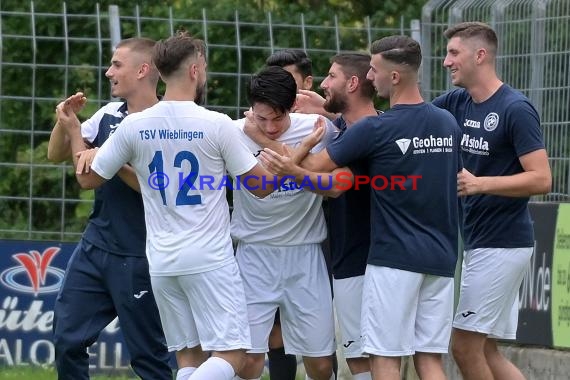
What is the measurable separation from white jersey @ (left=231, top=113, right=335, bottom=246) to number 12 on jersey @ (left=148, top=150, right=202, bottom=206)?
0.61m

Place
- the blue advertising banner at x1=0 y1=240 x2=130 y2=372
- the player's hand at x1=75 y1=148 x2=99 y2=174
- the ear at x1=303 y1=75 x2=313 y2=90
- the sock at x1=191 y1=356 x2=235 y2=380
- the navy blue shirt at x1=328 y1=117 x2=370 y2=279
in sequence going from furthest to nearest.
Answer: the blue advertising banner at x1=0 y1=240 x2=130 y2=372, the ear at x1=303 y1=75 x2=313 y2=90, the navy blue shirt at x1=328 y1=117 x2=370 y2=279, the player's hand at x1=75 y1=148 x2=99 y2=174, the sock at x1=191 y1=356 x2=235 y2=380

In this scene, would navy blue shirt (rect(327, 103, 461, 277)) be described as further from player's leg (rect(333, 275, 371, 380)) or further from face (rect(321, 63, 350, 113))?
face (rect(321, 63, 350, 113))

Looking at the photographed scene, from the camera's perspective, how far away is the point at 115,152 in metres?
7.12

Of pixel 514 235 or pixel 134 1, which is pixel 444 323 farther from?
pixel 134 1

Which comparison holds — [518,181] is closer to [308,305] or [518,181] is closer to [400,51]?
[400,51]

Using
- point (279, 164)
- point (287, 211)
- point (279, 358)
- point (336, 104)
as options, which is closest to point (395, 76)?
point (336, 104)

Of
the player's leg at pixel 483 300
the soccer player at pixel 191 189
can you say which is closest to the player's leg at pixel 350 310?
the player's leg at pixel 483 300

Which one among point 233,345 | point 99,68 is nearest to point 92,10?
point 99,68

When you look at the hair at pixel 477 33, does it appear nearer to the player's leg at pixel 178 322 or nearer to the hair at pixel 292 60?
the hair at pixel 292 60

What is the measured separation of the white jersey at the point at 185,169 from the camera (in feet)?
22.9

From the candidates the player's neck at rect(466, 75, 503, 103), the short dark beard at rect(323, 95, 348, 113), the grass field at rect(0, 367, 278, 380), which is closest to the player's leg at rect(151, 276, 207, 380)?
the short dark beard at rect(323, 95, 348, 113)

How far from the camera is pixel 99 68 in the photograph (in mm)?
10453

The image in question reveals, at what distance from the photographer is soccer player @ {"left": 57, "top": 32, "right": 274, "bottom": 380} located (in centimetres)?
699

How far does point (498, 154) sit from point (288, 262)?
135 centimetres
